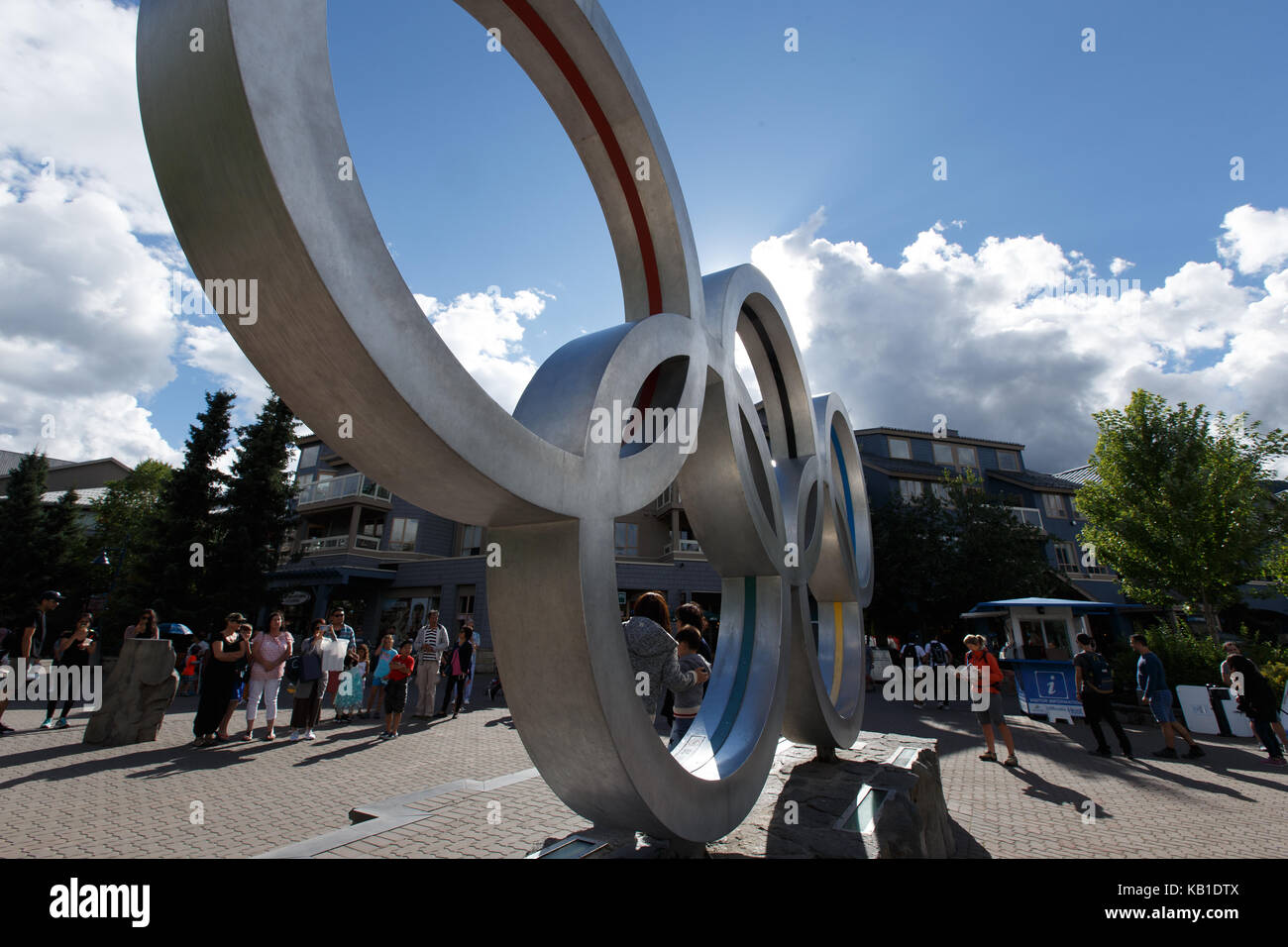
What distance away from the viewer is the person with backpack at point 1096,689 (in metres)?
10.4

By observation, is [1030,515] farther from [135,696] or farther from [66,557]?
[66,557]

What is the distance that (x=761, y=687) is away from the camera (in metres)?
5.21

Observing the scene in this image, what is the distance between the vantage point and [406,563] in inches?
1278

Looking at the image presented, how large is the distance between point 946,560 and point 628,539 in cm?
1466

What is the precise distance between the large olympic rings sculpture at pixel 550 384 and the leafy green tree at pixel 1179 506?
19.6m

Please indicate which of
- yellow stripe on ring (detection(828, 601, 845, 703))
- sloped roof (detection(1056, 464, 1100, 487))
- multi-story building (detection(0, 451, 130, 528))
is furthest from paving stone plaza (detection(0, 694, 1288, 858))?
multi-story building (detection(0, 451, 130, 528))

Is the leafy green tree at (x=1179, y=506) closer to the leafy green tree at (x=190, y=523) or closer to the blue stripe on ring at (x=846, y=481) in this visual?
the blue stripe on ring at (x=846, y=481)

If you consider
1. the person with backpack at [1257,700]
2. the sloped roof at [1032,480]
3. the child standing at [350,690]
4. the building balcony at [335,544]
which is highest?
the sloped roof at [1032,480]

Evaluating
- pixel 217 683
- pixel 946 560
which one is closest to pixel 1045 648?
pixel 946 560

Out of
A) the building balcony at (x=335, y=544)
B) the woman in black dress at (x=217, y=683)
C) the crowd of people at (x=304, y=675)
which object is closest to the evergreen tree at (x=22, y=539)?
the building balcony at (x=335, y=544)

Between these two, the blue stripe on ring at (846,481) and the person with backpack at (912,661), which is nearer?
the blue stripe on ring at (846,481)

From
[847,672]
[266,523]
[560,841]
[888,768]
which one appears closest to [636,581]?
[266,523]
